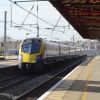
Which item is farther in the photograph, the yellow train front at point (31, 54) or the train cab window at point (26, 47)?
the train cab window at point (26, 47)

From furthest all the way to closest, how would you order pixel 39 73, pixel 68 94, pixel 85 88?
pixel 39 73 < pixel 85 88 < pixel 68 94

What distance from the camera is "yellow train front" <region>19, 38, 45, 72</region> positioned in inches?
1347

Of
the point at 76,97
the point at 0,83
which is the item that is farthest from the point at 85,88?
the point at 0,83

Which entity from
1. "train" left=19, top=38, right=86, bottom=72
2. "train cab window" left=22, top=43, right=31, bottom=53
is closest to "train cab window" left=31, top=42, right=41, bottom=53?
"train" left=19, top=38, right=86, bottom=72

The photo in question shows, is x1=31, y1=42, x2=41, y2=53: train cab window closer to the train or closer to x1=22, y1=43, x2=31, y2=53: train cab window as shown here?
the train

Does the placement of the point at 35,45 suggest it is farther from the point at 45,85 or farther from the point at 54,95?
the point at 54,95

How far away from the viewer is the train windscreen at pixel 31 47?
34.8 m

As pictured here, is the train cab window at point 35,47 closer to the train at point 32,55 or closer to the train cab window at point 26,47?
the train at point 32,55

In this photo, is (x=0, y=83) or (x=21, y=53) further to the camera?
(x=21, y=53)

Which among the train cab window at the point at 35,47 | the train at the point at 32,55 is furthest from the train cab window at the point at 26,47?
the train cab window at the point at 35,47

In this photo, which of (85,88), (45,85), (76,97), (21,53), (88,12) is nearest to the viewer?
(76,97)

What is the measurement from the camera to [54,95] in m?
16.6

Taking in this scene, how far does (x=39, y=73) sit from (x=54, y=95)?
21.3m

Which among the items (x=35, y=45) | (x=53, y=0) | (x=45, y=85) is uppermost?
(x=53, y=0)
